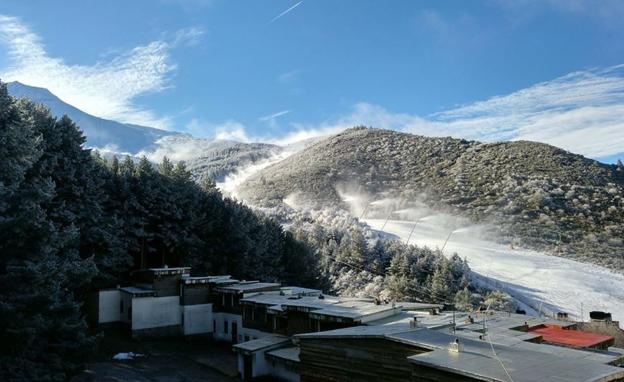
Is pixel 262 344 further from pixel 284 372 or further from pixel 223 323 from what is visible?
pixel 223 323

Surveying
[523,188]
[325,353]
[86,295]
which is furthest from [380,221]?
[325,353]

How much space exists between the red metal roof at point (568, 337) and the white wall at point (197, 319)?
947 inches

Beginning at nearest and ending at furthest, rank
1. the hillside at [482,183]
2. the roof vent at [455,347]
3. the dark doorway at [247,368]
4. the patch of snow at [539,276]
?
the roof vent at [455,347] < the dark doorway at [247,368] < the patch of snow at [539,276] < the hillside at [482,183]

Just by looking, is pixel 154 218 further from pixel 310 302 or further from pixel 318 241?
pixel 318 241

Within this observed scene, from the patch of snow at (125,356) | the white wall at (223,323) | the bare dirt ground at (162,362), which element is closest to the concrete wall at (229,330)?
the white wall at (223,323)

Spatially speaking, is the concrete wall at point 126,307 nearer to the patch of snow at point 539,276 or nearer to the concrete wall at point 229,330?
the concrete wall at point 229,330

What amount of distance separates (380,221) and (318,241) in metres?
38.9

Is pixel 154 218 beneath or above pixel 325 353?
above

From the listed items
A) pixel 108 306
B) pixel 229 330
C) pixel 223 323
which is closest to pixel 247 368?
pixel 229 330

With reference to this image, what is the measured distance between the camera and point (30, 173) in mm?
33344

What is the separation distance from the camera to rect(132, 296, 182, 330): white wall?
116 feet

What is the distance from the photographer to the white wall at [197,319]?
3681 cm

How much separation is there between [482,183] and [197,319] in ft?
321

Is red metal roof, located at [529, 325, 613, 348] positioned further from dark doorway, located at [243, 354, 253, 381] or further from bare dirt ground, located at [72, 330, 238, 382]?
bare dirt ground, located at [72, 330, 238, 382]
